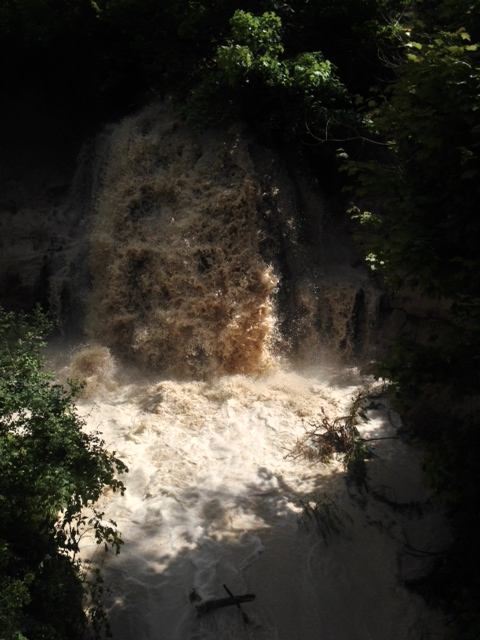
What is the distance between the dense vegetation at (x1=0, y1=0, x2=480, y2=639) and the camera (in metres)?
5.11

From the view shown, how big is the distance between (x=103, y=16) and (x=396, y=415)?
342 inches

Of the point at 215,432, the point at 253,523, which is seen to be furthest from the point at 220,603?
the point at 215,432

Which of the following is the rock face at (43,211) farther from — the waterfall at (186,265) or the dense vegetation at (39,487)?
the dense vegetation at (39,487)

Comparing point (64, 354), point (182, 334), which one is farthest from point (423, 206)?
point (64, 354)

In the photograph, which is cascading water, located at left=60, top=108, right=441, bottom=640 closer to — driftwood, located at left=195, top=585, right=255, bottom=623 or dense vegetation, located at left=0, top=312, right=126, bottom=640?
driftwood, located at left=195, top=585, right=255, bottom=623

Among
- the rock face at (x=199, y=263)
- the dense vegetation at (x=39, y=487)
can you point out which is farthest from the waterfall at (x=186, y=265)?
the dense vegetation at (x=39, y=487)

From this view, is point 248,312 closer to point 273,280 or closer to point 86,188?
point 273,280

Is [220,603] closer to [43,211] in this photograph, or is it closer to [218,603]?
[218,603]

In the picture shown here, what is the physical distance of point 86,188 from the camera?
39.6 ft

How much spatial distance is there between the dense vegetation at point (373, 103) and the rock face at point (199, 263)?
2.16 ft

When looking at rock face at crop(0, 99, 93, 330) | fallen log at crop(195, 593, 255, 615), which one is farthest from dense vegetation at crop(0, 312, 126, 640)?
rock face at crop(0, 99, 93, 330)

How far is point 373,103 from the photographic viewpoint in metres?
6.12

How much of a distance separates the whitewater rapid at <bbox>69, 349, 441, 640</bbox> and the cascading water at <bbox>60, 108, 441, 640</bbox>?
19mm

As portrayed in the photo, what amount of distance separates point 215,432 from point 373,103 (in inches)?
186
